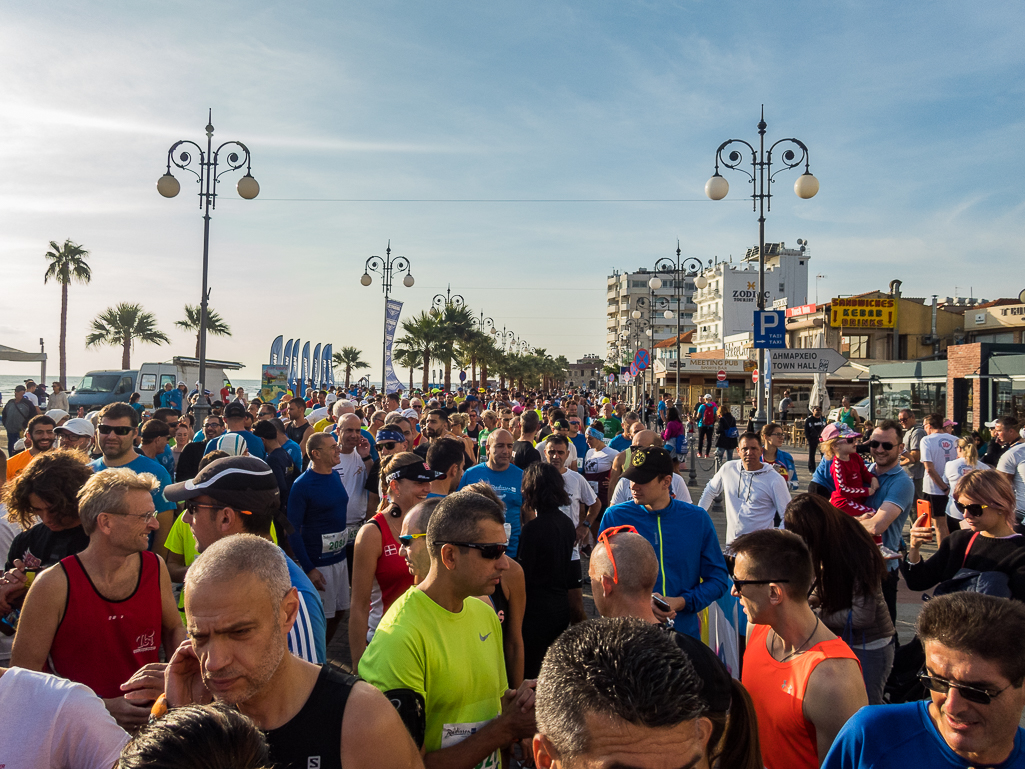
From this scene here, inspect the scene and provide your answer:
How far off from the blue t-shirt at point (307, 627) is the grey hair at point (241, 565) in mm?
635

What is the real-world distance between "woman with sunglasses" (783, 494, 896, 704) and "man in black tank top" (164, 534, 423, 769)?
247 centimetres

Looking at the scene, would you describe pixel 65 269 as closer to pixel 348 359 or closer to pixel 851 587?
pixel 348 359

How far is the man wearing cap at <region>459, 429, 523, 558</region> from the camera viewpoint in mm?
6102

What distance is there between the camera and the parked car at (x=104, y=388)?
89.4ft

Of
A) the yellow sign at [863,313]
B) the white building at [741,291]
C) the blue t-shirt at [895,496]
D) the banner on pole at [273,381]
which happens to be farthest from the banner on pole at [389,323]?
the white building at [741,291]

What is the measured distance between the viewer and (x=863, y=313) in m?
44.0

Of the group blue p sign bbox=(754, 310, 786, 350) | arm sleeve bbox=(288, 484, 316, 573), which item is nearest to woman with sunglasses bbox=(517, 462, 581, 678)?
arm sleeve bbox=(288, 484, 316, 573)

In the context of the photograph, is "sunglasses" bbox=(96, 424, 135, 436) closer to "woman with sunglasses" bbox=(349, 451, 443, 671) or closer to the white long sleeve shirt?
"woman with sunglasses" bbox=(349, 451, 443, 671)

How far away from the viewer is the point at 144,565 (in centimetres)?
299

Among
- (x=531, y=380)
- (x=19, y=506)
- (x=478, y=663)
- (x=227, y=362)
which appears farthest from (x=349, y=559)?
(x=531, y=380)

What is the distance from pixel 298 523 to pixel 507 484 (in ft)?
5.93

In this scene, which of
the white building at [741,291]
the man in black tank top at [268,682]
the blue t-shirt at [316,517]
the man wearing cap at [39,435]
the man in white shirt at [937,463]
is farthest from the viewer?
the white building at [741,291]

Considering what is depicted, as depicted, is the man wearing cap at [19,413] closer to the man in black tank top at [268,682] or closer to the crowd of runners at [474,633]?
the crowd of runners at [474,633]

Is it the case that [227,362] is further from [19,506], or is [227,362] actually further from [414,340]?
[19,506]
